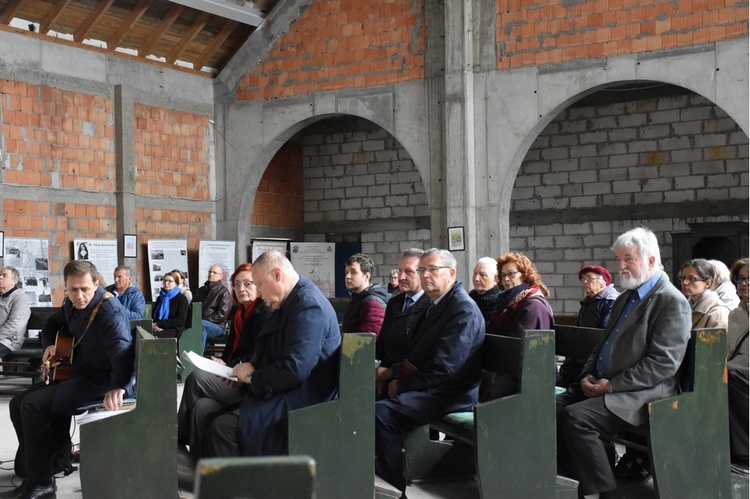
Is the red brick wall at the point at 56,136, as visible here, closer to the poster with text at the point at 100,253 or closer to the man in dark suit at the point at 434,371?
the poster with text at the point at 100,253

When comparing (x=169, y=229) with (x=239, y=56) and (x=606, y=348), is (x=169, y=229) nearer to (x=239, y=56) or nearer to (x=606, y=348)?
(x=239, y=56)

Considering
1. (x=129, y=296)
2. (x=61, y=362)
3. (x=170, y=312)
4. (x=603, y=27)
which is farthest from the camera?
(x=603, y=27)

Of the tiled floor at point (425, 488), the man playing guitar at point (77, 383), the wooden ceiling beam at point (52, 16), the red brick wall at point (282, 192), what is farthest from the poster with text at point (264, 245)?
the man playing guitar at point (77, 383)

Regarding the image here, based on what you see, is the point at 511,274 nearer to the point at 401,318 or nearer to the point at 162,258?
the point at 401,318

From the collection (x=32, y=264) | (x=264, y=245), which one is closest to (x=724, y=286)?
(x=32, y=264)

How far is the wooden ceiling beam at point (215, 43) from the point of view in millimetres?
12906

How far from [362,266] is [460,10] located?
619 centimetres

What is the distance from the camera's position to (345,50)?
12.5 metres

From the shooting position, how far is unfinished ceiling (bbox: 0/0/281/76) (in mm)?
11344

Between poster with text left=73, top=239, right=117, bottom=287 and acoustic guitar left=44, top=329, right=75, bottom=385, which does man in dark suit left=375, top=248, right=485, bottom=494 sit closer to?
acoustic guitar left=44, top=329, right=75, bottom=385

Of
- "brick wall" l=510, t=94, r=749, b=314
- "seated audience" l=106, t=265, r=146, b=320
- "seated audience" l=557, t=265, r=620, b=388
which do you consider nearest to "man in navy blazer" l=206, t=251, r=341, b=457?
"seated audience" l=557, t=265, r=620, b=388

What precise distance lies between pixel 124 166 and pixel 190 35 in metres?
2.03

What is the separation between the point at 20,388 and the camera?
9.12 meters

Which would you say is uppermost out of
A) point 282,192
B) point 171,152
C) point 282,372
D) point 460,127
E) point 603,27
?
point 603,27
